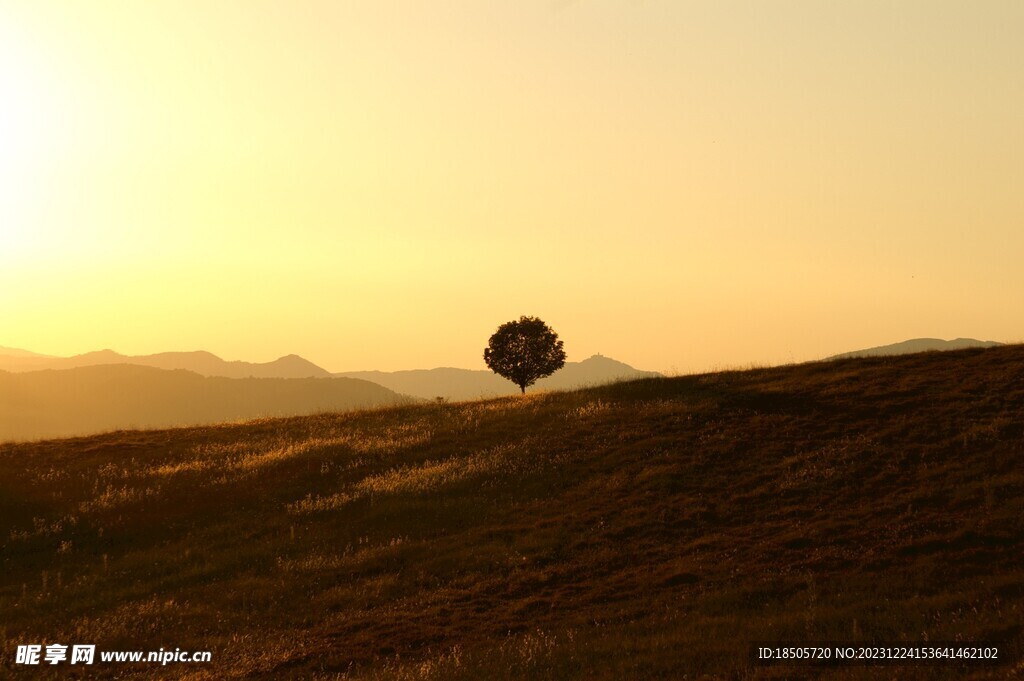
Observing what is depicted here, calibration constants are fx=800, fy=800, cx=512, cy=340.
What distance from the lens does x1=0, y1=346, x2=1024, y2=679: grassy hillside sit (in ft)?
48.8

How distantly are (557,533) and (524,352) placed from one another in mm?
38659

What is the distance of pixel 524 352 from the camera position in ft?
204

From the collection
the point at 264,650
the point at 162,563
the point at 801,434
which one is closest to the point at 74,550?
the point at 162,563

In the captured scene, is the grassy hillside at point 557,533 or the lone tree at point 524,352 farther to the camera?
the lone tree at point 524,352

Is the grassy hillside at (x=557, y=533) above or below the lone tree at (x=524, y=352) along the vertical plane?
below

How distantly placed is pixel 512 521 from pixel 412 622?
8469 mm

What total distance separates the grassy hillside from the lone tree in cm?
2038

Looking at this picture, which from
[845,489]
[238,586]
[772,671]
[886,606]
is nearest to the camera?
[772,671]

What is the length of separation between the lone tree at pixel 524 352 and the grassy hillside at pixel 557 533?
2038 centimetres

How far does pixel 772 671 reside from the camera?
12.2 meters

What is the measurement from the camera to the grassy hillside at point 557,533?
48.8 feet

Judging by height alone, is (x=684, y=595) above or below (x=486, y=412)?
below

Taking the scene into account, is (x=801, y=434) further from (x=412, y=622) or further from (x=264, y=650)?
(x=264, y=650)

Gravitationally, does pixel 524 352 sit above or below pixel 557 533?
above
